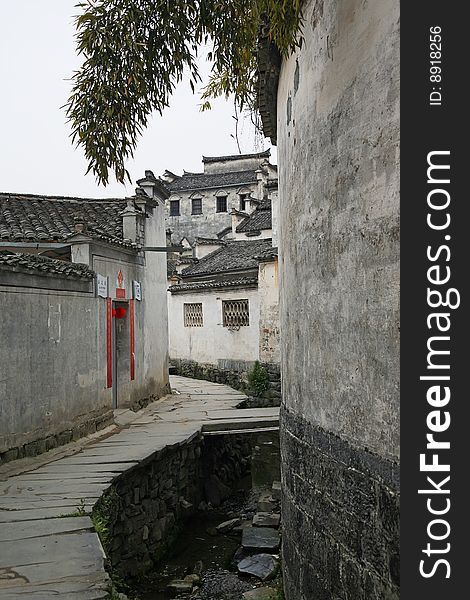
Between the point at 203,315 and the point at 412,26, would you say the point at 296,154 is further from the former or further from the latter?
the point at 203,315

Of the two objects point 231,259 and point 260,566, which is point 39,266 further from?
point 231,259

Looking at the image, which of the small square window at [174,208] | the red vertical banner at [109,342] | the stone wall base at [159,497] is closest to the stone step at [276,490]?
the stone wall base at [159,497]

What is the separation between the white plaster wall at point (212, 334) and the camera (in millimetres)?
19594

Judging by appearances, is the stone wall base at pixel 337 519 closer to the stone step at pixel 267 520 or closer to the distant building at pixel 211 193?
the stone step at pixel 267 520

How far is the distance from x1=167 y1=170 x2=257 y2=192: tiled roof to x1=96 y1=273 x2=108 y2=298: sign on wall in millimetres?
29033

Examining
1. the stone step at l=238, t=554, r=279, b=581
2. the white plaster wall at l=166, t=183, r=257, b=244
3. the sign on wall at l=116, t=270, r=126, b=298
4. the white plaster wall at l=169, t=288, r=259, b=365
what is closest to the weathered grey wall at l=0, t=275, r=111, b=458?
the sign on wall at l=116, t=270, r=126, b=298

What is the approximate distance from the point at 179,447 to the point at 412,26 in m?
8.49

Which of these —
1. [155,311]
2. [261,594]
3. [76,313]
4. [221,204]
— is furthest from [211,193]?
[261,594]

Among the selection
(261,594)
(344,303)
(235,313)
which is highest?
(235,313)

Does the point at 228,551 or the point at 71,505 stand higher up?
the point at 71,505

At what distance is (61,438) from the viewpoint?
1001cm

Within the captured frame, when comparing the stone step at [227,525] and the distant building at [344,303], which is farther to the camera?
the stone step at [227,525]

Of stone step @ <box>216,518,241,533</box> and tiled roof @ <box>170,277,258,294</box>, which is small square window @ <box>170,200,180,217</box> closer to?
tiled roof @ <box>170,277,258,294</box>

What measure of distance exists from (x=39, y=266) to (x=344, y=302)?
6.20 meters
